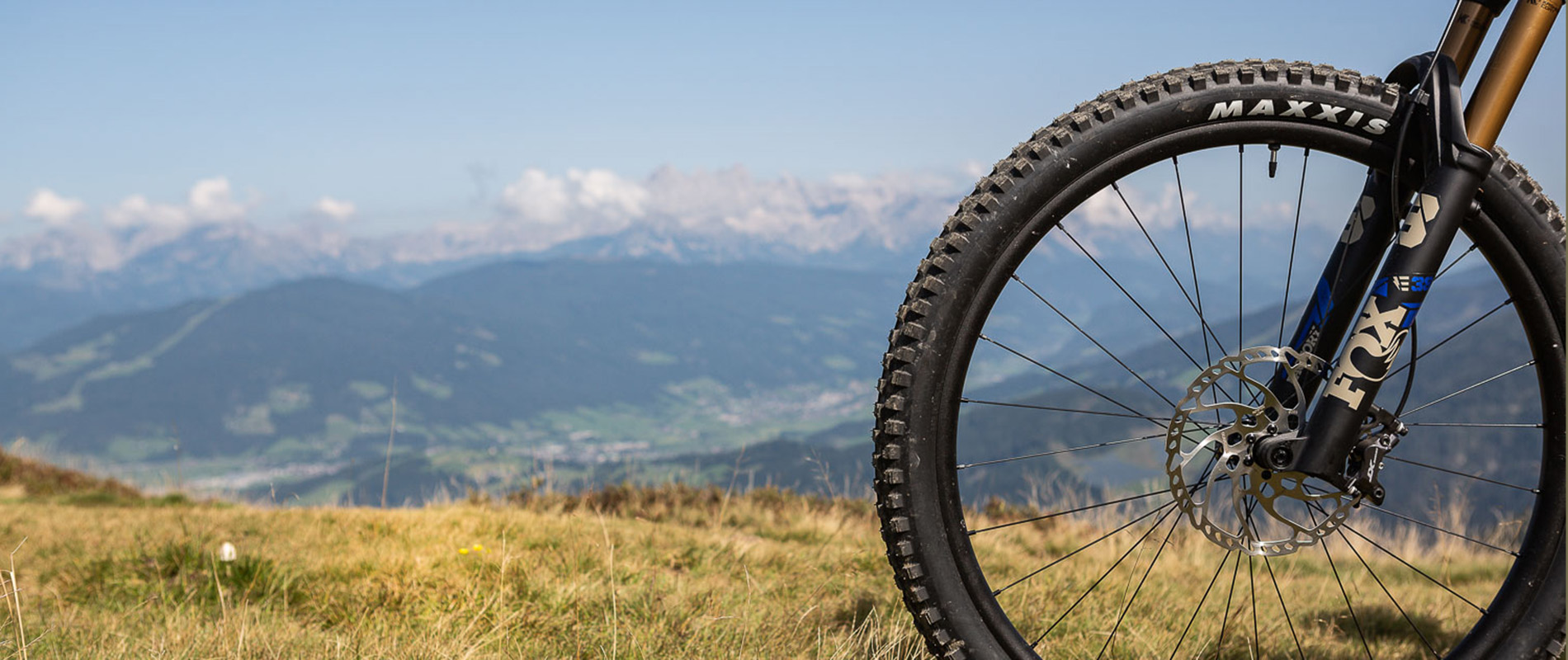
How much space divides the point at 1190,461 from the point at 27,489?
528 inches

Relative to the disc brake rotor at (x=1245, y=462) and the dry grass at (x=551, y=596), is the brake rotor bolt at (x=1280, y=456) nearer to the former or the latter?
the disc brake rotor at (x=1245, y=462)

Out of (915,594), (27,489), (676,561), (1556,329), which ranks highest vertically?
(1556,329)

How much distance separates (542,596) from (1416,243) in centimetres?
292

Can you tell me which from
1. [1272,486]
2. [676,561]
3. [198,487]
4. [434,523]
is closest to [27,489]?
[198,487]

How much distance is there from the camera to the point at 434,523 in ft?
15.4

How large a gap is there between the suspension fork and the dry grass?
0.69 m

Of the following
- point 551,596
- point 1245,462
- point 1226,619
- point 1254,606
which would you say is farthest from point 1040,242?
point 551,596

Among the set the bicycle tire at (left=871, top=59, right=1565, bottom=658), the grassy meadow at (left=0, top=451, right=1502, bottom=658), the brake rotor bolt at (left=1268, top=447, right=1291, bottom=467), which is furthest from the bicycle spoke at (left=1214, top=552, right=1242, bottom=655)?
the bicycle tire at (left=871, top=59, right=1565, bottom=658)

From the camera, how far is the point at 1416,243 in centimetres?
212

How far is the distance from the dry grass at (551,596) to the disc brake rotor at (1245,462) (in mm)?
523

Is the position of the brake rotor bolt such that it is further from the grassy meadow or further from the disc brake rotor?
the grassy meadow

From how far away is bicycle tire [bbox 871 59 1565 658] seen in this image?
2.12 metres

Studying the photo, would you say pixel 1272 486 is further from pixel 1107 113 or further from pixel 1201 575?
pixel 1201 575

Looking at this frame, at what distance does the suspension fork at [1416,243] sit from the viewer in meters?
2.10
